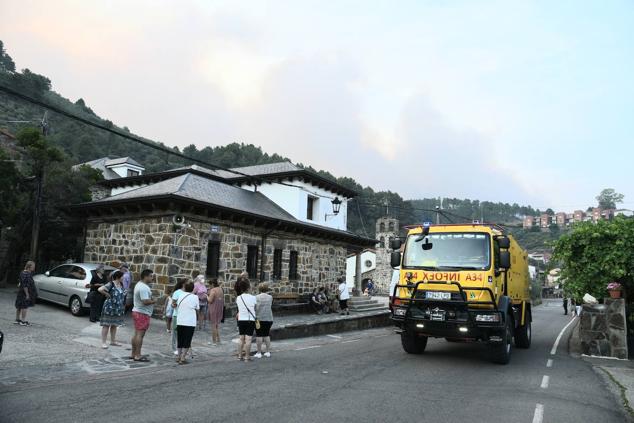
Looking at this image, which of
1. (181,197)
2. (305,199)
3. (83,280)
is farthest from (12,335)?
(305,199)

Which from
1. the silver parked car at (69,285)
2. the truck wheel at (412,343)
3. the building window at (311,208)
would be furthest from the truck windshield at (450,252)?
the building window at (311,208)

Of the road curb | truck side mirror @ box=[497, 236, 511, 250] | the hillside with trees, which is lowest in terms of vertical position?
the road curb

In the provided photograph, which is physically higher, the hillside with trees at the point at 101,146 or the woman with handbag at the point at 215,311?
the hillside with trees at the point at 101,146

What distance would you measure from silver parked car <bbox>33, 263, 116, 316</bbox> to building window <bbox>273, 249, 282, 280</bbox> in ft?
24.5

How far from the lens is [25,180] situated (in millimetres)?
19141

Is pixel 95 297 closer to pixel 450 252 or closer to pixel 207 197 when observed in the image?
pixel 207 197

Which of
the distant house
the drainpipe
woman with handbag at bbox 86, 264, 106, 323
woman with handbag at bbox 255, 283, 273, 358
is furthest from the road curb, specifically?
the distant house

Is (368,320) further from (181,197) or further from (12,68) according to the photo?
(12,68)

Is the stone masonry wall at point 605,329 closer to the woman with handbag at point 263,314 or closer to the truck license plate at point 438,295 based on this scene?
the truck license plate at point 438,295

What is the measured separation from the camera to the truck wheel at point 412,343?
10.3 meters

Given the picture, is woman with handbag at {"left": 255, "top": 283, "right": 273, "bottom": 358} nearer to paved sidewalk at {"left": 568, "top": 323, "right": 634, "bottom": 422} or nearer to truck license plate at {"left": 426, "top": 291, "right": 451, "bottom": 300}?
truck license plate at {"left": 426, "top": 291, "right": 451, "bottom": 300}

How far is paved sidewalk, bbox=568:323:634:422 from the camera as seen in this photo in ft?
22.7

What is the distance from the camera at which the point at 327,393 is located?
661 cm

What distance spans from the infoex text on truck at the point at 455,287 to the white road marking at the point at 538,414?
2.45 m
